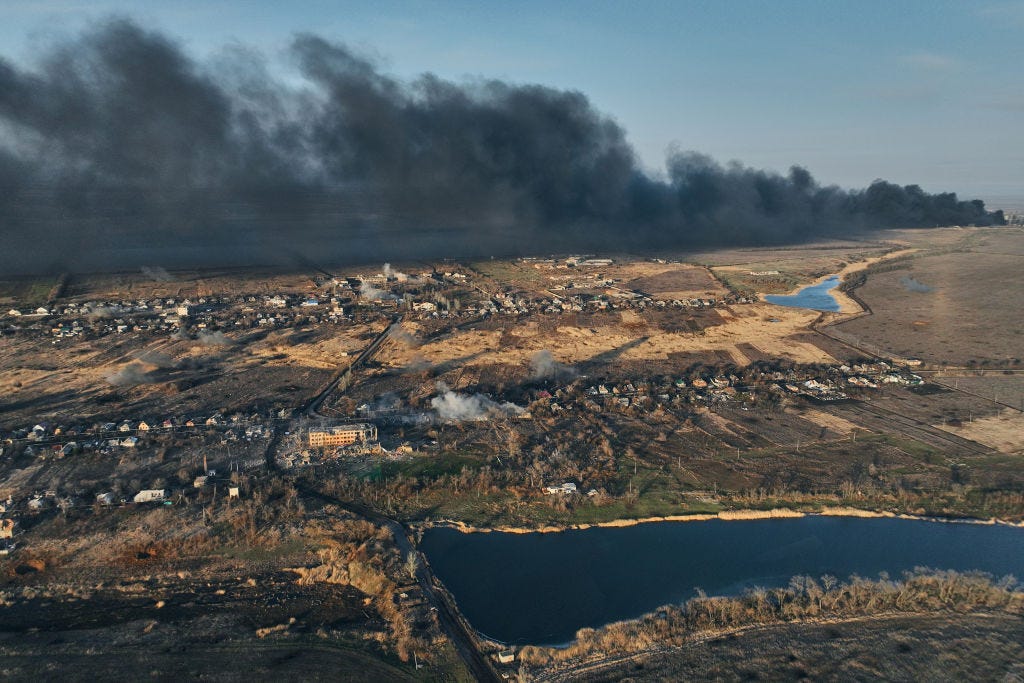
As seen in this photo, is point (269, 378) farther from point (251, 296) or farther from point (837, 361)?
point (837, 361)

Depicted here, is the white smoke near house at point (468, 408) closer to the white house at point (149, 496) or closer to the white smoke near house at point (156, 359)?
the white house at point (149, 496)

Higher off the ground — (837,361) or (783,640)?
(837,361)

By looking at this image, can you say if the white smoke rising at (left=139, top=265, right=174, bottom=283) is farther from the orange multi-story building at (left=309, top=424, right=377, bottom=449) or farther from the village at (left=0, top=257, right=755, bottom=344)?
the orange multi-story building at (left=309, top=424, right=377, bottom=449)

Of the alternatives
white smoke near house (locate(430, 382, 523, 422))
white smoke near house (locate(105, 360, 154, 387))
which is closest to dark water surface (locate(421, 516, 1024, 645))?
white smoke near house (locate(430, 382, 523, 422))

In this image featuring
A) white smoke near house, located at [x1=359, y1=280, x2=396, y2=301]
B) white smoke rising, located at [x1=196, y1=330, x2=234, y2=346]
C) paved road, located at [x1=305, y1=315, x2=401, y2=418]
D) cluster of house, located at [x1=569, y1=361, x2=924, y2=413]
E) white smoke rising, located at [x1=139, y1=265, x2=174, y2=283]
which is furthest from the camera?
white smoke rising, located at [x1=139, y1=265, x2=174, y2=283]

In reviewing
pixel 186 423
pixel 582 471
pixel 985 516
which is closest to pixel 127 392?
pixel 186 423
